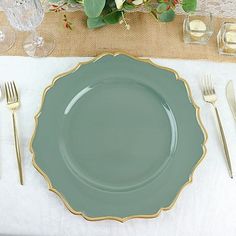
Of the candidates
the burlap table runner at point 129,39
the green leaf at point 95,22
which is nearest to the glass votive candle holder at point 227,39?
the burlap table runner at point 129,39

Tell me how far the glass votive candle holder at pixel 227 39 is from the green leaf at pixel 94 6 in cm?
24

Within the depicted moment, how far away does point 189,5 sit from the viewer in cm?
71

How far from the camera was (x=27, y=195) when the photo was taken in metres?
0.63

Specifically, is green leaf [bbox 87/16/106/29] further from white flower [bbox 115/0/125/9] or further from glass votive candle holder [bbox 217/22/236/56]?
glass votive candle holder [bbox 217/22/236/56]

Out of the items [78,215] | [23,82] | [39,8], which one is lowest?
[78,215]

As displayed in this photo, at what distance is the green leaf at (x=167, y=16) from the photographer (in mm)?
724

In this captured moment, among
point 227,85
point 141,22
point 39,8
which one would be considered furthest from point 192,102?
point 39,8

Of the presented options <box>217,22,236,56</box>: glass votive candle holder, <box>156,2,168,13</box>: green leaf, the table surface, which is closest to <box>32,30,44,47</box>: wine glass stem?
the table surface

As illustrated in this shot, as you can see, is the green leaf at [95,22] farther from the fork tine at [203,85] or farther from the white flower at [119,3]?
the fork tine at [203,85]

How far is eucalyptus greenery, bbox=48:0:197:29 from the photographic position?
658mm

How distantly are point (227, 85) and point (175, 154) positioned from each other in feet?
0.58

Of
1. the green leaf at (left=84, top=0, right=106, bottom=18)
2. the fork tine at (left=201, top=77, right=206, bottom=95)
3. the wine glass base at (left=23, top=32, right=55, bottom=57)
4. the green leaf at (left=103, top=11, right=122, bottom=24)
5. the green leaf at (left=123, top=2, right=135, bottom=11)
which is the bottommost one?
the fork tine at (left=201, top=77, right=206, bottom=95)

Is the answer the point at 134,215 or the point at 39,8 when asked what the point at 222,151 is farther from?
the point at 39,8

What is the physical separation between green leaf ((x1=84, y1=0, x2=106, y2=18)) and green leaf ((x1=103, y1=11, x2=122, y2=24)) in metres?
0.06
